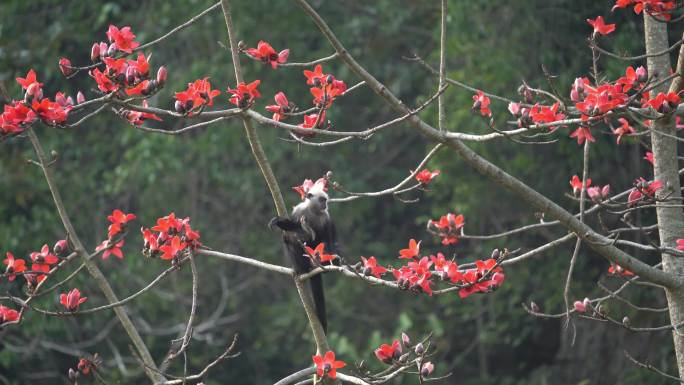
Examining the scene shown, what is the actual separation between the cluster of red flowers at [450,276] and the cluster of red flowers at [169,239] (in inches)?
29.2

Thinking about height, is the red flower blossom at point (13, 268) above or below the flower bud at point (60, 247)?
below

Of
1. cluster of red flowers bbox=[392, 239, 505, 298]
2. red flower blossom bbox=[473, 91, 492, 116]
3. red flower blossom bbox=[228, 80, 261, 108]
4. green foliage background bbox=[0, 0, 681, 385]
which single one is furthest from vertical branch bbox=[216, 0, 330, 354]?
green foliage background bbox=[0, 0, 681, 385]

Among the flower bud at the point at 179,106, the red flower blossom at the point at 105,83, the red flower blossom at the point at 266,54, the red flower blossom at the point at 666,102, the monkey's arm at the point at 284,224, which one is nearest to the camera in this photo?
the red flower blossom at the point at 105,83

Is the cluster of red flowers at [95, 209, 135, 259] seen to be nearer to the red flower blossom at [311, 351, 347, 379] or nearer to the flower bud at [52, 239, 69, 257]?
the flower bud at [52, 239, 69, 257]

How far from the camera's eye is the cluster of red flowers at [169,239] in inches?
120

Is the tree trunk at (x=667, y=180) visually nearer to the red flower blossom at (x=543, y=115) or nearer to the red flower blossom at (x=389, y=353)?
the red flower blossom at (x=543, y=115)

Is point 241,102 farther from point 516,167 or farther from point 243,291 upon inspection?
point 243,291

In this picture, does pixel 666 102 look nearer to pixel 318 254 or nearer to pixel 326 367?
pixel 318 254

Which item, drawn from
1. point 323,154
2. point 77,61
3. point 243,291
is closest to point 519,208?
point 323,154

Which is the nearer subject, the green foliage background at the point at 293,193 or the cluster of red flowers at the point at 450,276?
the cluster of red flowers at the point at 450,276

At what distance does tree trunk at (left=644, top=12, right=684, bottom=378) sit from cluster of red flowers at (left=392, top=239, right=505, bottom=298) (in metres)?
0.68

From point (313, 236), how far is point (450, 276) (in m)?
1.23

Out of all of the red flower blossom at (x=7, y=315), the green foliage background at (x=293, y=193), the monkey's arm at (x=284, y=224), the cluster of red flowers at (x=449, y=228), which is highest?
the cluster of red flowers at (x=449, y=228)

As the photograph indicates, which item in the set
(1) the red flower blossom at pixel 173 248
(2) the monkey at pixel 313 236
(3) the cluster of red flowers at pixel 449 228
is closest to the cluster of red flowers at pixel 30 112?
(1) the red flower blossom at pixel 173 248
